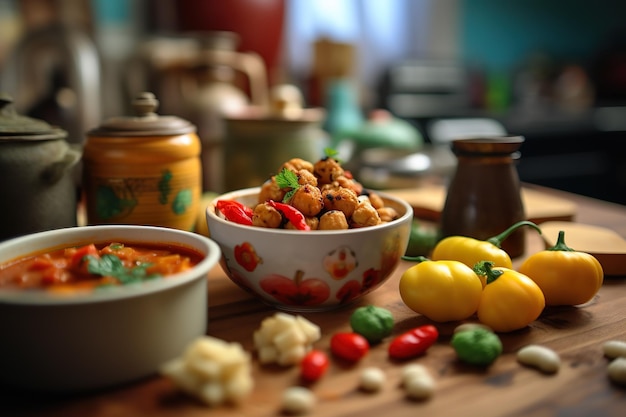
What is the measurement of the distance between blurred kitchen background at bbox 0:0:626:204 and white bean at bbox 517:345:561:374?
648 mm

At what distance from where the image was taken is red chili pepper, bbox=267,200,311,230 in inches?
34.9

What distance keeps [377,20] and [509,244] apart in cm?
297

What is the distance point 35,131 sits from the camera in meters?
1.02

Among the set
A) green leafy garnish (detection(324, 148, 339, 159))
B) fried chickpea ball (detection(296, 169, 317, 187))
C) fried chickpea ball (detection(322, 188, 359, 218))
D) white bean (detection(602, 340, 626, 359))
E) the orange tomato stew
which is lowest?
white bean (detection(602, 340, 626, 359))

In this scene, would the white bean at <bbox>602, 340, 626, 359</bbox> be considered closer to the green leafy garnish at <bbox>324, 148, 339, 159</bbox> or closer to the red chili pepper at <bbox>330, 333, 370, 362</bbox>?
the red chili pepper at <bbox>330, 333, 370, 362</bbox>

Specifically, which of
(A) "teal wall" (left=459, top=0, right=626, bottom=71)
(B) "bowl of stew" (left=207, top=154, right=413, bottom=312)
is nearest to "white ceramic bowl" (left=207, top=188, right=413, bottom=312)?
(B) "bowl of stew" (left=207, top=154, right=413, bottom=312)

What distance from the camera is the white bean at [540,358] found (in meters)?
0.75

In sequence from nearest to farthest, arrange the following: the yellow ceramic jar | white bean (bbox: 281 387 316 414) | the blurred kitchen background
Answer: white bean (bbox: 281 387 316 414) → the yellow ceramic jar → the blurred kitchen background

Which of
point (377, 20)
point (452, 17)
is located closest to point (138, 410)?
point (377, 20)

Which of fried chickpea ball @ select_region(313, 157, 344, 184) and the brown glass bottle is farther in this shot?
the brown glass bottle

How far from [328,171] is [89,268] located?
433mm

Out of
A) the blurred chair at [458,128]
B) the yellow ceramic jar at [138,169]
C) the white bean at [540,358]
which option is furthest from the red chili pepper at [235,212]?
the blurred chair at [458,128]

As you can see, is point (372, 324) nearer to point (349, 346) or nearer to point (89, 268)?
point (349, 346)

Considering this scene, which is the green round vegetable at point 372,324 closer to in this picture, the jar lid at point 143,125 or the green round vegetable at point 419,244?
the green round vegetable at point 419,244
